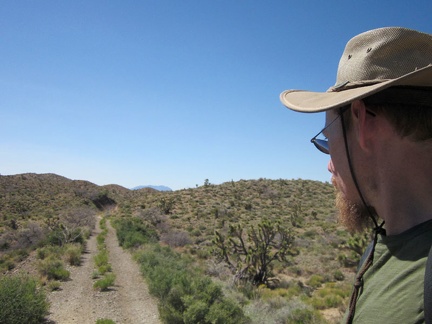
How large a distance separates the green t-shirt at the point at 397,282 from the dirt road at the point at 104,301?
1083cm

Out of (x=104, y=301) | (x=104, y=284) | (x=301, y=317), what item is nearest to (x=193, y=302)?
(x=301, y=317)

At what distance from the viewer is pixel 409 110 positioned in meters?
1.17

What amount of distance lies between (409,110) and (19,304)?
1137 centimetres

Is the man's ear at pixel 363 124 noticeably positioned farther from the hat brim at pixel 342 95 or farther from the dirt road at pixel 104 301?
the dirt road at pixel 104 301

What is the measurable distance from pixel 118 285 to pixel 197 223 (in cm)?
1911

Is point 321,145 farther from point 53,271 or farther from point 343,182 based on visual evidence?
point 53,271

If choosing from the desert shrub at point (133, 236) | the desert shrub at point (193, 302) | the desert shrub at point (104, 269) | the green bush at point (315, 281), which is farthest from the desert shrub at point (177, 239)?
the desert shrub at point (193, 302)

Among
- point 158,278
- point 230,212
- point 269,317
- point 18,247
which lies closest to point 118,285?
point 158,278

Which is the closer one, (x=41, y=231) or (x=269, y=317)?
(x=269, y=317)

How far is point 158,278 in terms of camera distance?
519 inches

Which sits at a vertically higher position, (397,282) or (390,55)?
(390,55)

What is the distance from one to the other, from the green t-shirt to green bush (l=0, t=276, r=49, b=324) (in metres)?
10.7

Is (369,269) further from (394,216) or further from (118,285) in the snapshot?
(118,285)

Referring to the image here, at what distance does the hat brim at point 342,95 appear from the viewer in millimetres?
1106
